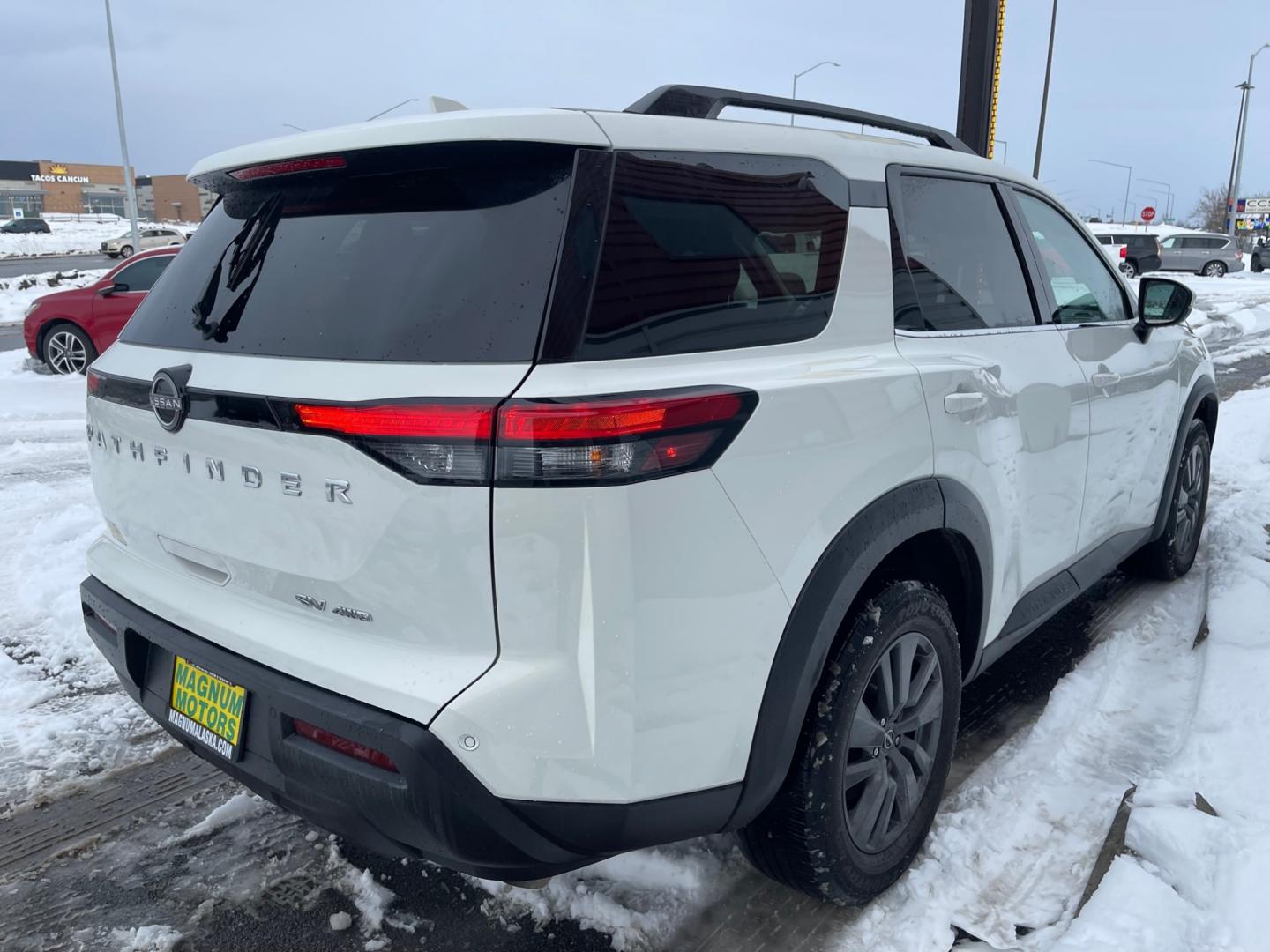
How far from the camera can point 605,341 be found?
5.86 feet

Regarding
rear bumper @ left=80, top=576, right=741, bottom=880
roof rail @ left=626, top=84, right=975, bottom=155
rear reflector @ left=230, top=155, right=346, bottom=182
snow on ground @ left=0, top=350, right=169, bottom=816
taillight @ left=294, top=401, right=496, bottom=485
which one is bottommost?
snow on ground @ left=0, top=350, right=169, bottom=816

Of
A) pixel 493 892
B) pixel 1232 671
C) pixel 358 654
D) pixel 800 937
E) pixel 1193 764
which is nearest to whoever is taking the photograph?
pixel 358 654

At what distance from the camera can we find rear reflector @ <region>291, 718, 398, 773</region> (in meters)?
1.83

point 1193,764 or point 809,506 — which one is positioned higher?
point 809,506

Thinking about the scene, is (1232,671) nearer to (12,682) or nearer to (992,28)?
(12,682)

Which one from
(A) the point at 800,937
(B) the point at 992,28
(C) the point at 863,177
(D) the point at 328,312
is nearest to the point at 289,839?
(A) the point at 800,937

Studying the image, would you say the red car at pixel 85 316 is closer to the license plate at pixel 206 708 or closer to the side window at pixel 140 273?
the side window at pixel 140 273

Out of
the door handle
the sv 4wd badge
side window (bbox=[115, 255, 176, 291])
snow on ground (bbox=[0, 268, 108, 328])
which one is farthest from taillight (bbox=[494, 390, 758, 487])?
snow on ground (bbox=[0, 268, 108, 328])

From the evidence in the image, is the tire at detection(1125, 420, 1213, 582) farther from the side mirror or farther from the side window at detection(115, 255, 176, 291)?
the side window at detection(115, 255, 176, 291)

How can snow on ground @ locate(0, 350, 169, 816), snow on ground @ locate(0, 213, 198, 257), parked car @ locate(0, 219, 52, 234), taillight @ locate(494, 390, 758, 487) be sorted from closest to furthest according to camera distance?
taillight @ locate(494, 390, 758, 487)
snow on ground @ locate(0, 350, 169, 816)
snow on ground @ locate(0, 213, 198, 257)
parked car @ locate(0, 219, 52, 234)

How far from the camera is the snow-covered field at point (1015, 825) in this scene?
7.82 feet

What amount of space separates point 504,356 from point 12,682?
3.06m

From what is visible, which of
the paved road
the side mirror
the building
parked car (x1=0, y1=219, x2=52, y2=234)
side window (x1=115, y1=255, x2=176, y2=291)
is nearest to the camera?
the side mirror

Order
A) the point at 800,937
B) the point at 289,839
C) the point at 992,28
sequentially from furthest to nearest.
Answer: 1. the point at 992,28
2. the point at 289,839
3. the point at 800,937
